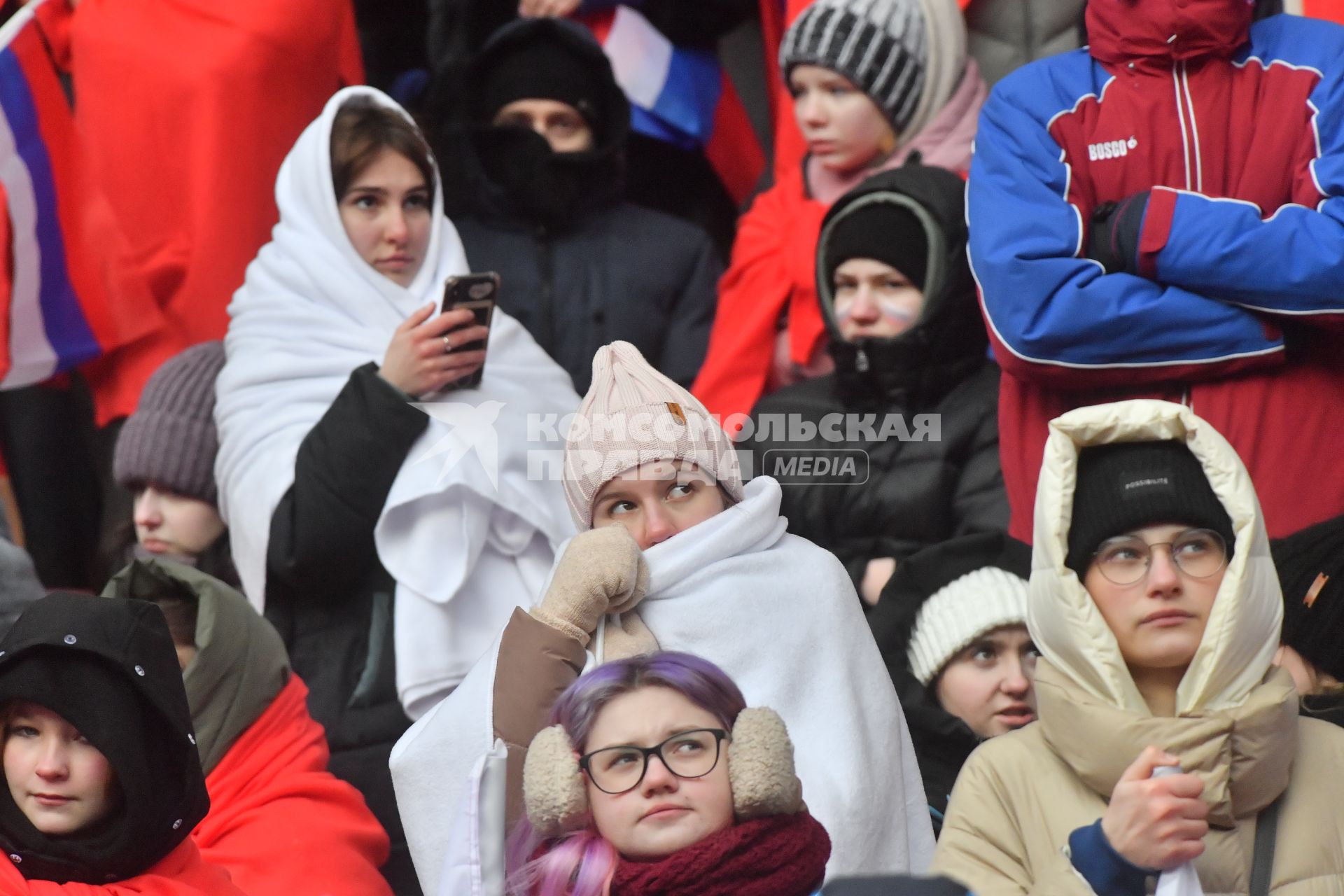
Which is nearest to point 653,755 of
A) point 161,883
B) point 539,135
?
point 161,883

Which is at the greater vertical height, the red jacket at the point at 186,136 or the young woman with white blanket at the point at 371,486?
the red jacket at the point at 186,136

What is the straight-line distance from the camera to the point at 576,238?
6.22 metres

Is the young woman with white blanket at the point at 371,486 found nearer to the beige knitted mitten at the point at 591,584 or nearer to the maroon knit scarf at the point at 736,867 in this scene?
the beige knitted mitten at the point at 591,584

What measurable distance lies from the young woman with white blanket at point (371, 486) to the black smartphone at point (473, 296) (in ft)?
0.12

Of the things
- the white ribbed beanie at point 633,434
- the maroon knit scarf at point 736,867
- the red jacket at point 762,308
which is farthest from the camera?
the red jacket at point 762,308

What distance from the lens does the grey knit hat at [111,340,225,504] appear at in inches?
220

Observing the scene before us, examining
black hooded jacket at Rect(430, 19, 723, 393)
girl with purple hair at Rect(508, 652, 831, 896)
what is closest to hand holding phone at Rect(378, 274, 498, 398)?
black hooded jacket at Rect(430, 19, 723, 393)

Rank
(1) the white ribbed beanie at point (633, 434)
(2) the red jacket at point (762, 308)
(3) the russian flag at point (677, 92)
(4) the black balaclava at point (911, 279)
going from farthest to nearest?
(3) the russian flag at point (677, 92) < (2) the red jacket at point (762, 308) < (4) the black balaclava at point (911, 279) < (1) the white ribbed beanie at point (633, 434)

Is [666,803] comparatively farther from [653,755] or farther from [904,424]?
[904,424]

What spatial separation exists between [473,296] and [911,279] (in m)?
1.14

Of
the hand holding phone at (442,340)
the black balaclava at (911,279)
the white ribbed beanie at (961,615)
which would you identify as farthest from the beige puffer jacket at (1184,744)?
the hand holding phone at (442,340)

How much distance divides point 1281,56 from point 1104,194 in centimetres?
49

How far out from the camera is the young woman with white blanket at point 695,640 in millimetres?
3771

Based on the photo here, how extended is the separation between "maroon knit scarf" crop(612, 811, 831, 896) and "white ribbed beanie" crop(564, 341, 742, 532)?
114 centimetres
